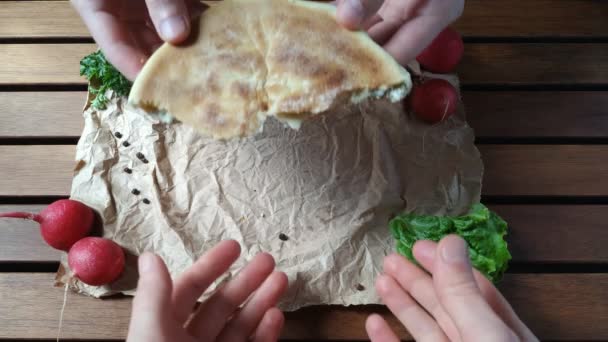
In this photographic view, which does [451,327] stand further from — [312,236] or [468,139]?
[468,139]

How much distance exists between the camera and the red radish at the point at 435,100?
51.9 inches

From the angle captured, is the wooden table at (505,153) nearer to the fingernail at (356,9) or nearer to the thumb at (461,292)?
the thumb at (461,292)

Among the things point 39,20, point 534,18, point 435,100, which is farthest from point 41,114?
point 534,18

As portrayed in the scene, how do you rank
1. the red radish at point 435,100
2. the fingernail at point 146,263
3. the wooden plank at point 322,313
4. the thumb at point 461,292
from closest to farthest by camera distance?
the thumb at point 461,292
the fingernail at point 146,263
the wooden plank at point 322,313
the red radish at point 435,100

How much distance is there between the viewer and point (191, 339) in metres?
0.97

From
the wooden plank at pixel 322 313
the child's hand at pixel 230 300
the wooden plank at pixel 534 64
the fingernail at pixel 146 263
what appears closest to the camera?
the fingernail at pixel 146 263

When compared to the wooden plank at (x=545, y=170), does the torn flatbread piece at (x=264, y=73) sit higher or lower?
higher

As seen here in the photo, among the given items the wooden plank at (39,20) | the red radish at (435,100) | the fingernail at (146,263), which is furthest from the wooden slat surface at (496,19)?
the fingernail at (146,263)

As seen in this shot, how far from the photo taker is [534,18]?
5.28 ft

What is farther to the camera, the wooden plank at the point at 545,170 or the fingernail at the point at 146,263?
the wooden plank at the point at 545,170

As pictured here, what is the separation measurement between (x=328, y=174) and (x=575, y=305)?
0.68 meters

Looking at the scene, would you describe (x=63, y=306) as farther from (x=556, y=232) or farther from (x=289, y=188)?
(x=556, y=232)

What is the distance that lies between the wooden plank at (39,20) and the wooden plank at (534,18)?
4.09 feet

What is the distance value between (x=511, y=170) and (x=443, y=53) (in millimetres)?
380
